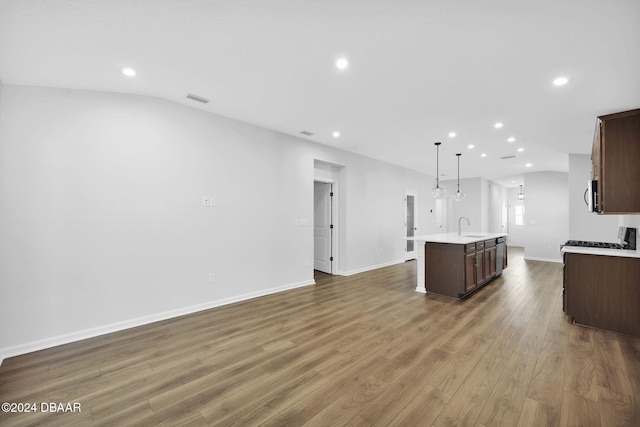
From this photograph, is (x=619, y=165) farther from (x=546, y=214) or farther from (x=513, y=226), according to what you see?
(x=513, y=226)

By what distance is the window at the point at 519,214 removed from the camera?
11688mm

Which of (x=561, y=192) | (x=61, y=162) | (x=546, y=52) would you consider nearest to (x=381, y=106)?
(x=546, y=52)

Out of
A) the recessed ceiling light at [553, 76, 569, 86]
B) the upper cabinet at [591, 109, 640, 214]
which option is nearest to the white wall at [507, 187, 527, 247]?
the upper cabinet at [591, 109, 640, 214]

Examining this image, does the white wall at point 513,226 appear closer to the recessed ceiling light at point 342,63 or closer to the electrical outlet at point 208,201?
the recessed ceiling light at point 342,63

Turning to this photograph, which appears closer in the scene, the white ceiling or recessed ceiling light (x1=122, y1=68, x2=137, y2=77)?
the white ceiling

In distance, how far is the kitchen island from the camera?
4.16 meters

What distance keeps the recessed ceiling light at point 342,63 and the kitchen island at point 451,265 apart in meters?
3.00

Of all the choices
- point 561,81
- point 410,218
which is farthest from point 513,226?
point 561,81

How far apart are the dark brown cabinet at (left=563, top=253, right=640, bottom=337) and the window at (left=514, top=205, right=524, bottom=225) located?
33.3 ft

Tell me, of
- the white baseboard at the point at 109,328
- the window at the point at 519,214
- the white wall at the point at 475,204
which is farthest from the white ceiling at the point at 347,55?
the window at the point at 519,214

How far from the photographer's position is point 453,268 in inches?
166

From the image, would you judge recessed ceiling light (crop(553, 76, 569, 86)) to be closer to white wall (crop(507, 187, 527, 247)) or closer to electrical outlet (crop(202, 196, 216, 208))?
electrical outlet (crop(202, 196, 216, 208))

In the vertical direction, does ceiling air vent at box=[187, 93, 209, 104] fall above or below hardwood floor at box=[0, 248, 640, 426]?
above

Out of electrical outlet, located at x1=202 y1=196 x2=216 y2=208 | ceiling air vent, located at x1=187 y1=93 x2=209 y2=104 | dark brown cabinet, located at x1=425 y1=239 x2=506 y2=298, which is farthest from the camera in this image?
dark brown cabinet, located at x1=425 y1=239 x2=506 y2=298
